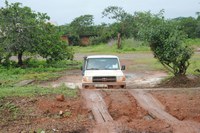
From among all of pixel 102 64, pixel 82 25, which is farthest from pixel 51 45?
pixel 82 25

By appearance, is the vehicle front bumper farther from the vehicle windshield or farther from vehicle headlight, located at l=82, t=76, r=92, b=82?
the vehicle windshield

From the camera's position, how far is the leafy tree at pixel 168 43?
62.5 ft

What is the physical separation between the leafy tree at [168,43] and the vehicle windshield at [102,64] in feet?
8.99

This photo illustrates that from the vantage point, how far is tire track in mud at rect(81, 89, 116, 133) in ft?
30.6

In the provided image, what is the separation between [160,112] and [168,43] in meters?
8.58

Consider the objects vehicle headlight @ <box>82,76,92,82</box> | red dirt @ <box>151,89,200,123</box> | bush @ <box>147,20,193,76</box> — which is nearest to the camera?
red dirt @ <box>151,89,200,123</box>

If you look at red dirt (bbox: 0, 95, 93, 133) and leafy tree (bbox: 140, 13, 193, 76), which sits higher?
leafy tree (bbox: 140, 13, 193, 76)

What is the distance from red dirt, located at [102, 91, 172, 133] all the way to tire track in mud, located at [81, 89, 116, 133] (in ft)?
0.59

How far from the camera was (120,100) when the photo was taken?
12.6 m

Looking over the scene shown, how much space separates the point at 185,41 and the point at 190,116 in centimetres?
954

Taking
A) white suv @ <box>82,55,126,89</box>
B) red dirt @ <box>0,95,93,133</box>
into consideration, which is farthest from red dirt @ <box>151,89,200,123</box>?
white suv @ <box>82,55,126,89</box>

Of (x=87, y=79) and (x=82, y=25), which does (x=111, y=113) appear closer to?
(x=87, y=79)

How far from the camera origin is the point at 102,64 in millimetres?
17750

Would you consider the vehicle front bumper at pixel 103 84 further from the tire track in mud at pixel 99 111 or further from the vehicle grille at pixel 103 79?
the tire track in mud at pixel 99 111
